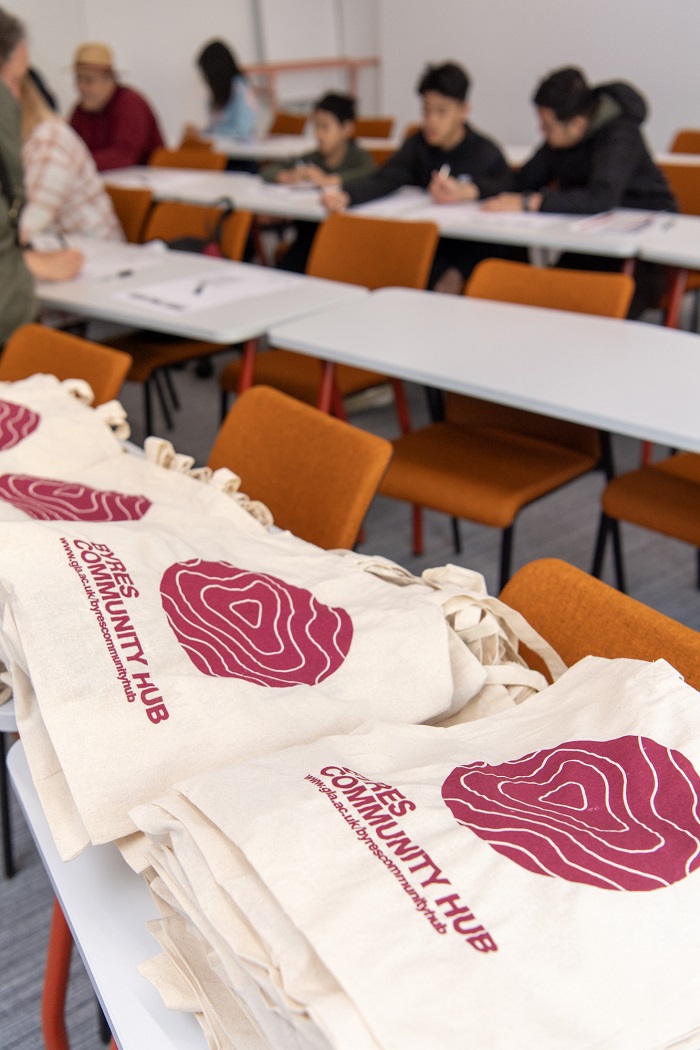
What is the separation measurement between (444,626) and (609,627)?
22 cm

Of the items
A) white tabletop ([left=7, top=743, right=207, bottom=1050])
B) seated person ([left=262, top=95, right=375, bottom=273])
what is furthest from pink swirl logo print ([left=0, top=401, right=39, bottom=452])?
seated person ([left=262, top=95, right=375, bottom=273])

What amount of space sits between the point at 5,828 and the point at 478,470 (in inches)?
49.0

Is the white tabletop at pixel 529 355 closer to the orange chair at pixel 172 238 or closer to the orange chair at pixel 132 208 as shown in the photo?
the orange chair at pixel 172 238

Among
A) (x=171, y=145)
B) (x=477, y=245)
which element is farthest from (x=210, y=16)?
(x=477, y=245)

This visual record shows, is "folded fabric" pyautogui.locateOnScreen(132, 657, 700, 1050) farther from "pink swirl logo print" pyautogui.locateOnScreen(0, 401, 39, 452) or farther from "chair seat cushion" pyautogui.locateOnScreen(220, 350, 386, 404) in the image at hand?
"chair seat cushion" pyautogui.locateOnScreen(220, 350, 386, 404)

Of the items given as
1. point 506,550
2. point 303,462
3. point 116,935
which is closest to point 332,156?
point 506,550

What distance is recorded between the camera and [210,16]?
763cm

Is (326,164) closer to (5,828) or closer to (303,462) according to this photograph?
(303,462)

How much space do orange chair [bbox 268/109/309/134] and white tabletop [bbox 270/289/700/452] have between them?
4.35m

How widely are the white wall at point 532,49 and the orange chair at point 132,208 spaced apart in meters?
3.45

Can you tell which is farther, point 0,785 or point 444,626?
point 0,785

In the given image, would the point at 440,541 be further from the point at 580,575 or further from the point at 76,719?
the point at 76,719

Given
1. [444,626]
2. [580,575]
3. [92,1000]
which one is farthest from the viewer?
[92,1000]

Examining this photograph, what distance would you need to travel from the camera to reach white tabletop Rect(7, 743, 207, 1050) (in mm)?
720
